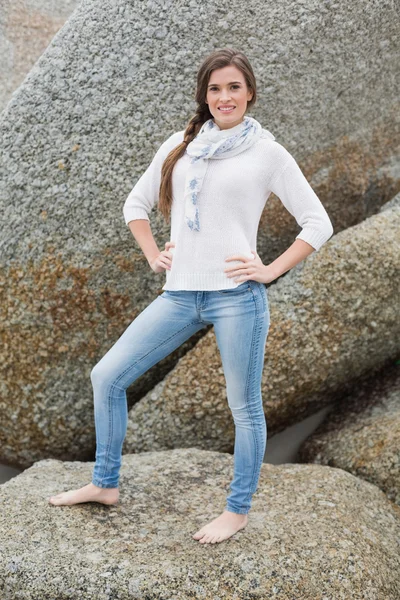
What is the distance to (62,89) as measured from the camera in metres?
4.75

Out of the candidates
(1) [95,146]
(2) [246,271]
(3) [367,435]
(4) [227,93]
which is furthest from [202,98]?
(3) [367,435]

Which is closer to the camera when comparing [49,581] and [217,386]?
[49,581]

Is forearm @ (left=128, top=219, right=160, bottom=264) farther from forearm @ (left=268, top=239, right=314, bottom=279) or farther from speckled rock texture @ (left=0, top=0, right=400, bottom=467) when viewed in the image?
speckled rock texture @ (left=0, top=0, right=400, bottom=467)

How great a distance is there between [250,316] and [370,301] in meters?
2.02

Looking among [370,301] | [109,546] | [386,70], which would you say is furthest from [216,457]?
[386,70]

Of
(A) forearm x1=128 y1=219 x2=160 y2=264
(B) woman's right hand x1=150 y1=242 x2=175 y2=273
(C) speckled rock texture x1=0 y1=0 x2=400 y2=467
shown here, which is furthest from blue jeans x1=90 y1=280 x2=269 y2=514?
(C) speckled rock texture x1=0 y1=0 x2=400 y2=467

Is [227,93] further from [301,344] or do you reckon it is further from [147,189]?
[301,344]

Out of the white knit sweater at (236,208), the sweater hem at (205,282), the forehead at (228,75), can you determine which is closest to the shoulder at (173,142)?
the white knit sweater at (236,208)

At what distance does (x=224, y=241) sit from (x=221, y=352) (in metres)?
0.48

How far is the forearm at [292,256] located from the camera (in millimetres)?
2889

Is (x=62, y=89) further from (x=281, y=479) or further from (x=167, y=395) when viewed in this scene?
(x=281, y=479)

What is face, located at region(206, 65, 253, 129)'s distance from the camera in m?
2.84

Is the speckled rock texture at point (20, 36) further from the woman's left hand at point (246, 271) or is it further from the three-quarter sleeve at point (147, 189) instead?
the woman's left hand at point (246, 271)

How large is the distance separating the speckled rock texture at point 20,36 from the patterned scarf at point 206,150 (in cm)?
431
